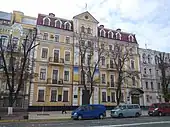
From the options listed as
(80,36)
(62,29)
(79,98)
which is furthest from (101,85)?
(62,29)

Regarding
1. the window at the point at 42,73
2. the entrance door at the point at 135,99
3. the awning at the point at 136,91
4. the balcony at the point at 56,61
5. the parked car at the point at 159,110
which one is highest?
the balcony at the point at 56,61

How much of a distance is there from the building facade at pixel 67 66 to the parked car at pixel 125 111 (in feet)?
39.6

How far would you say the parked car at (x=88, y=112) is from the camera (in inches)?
819

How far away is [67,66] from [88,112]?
16.0 m

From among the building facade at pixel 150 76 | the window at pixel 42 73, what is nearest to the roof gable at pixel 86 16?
the window at pixel 42 73

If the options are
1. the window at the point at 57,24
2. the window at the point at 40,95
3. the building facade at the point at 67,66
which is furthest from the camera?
the window at the point at 57,24

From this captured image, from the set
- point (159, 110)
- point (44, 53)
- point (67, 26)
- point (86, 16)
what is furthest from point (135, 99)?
point (44, 53)

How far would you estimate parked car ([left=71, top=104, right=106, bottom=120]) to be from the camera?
68.2 ft

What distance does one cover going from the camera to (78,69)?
36531 millimetres

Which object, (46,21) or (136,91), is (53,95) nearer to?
(46,21)

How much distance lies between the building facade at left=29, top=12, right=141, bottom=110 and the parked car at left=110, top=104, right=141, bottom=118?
39.6ft

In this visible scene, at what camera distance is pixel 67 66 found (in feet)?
119

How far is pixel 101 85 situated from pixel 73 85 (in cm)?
613

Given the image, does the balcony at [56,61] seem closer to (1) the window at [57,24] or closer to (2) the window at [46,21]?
(1) the window at [57,24]
